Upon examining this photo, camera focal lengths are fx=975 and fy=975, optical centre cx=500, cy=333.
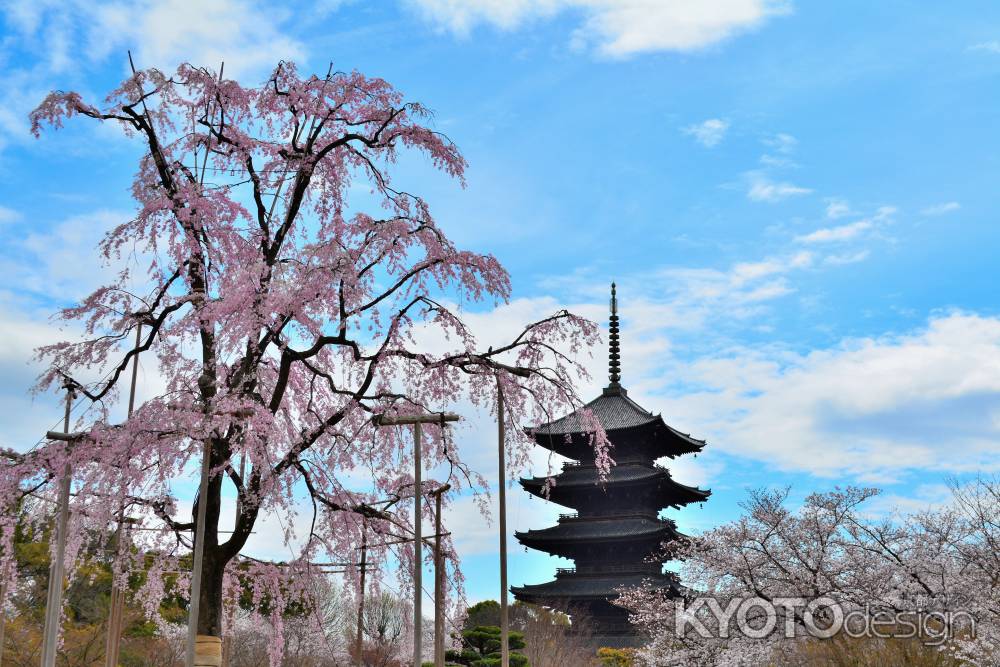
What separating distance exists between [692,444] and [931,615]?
70.6ft

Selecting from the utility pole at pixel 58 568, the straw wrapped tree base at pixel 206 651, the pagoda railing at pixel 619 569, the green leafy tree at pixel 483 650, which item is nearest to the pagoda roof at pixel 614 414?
the pagoda railing at pixel 619 569

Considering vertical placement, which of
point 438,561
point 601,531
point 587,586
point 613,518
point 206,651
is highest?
point 613,518

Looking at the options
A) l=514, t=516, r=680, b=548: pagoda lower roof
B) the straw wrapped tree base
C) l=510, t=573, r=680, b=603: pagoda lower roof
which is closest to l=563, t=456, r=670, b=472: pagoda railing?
l=514, t=516, r=680, b=548: pagoda lower roof

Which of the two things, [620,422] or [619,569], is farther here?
[620,422]

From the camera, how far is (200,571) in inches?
468

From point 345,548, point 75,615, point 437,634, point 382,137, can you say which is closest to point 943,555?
point 437,634

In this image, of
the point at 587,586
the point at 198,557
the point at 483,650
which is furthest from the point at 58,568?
the point at 587,586

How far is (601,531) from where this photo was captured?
35344mm

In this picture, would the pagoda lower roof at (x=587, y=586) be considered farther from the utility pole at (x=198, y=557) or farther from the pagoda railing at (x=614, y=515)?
the utility pole at (x=198, y=557)

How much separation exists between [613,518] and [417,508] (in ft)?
77.1

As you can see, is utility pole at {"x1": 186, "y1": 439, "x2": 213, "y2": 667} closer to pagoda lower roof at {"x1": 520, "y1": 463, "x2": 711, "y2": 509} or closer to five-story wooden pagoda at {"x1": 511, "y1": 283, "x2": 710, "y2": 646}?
five-story wooden pagoda at {"x1": 511, "y1": 283, "x2": 710, "y2": 646}

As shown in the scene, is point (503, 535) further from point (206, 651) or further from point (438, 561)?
point (206, 651)

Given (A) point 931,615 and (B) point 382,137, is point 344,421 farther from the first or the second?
(A) point 931,615

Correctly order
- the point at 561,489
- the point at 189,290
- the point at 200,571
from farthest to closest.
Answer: the point at 561,489
the point at 189,290
the point at 200,571
